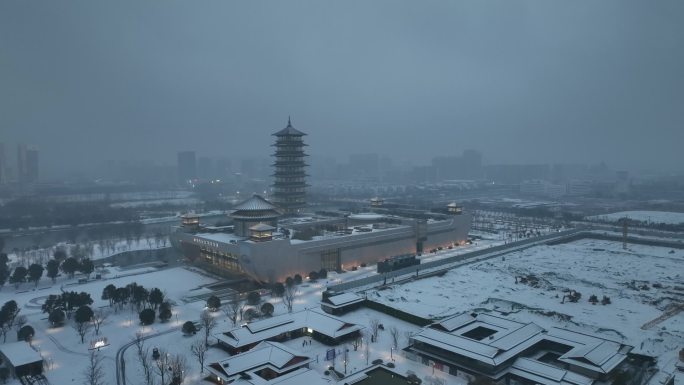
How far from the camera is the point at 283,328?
2725cm

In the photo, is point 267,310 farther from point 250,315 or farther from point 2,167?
point 2,167

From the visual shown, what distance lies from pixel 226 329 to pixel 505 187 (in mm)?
150298

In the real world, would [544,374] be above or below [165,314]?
below

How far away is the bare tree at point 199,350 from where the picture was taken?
23.0 m

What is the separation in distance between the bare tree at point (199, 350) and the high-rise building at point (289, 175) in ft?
120

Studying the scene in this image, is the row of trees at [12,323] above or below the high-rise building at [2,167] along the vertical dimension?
below

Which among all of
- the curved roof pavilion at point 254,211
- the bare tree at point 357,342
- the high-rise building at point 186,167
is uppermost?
the high-rise building at point 186,167

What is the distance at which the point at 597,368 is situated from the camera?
2144 cm

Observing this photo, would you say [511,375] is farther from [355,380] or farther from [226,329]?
[226,329]

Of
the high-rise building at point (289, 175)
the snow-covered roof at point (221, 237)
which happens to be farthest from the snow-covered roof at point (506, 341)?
the high-rise building at point (289, 175)

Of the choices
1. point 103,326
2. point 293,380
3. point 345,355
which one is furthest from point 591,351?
point 103,326

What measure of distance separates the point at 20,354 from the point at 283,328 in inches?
552

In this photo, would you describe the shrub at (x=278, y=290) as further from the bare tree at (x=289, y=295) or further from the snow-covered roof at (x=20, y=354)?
the snow-covered roof at (x=20, y=354)

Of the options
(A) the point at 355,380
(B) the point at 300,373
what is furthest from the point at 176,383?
(A) the point at 355,380
